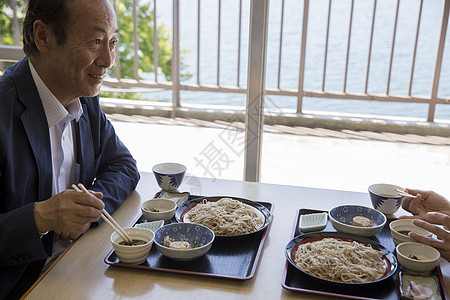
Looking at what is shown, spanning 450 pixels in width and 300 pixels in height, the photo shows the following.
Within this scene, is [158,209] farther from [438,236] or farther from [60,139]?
[438,236]

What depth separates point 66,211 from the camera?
43.8 inches

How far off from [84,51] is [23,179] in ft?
1.43

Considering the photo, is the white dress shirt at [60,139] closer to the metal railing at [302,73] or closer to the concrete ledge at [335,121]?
the metal railing at [302,73]

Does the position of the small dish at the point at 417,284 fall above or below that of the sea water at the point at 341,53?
below

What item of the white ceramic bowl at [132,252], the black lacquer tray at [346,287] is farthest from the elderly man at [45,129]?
the black lacquer tray at [346,287]

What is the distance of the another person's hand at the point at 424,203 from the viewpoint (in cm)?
139

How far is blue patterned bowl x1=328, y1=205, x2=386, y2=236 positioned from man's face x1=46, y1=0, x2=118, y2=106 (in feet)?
2.92

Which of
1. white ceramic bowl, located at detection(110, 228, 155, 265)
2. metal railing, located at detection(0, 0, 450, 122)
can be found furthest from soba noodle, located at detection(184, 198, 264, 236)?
metal railing, located at detection(0, 0, 450, 122)

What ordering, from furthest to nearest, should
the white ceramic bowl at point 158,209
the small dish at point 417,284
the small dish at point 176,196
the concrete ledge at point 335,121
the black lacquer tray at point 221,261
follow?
the concrete ledge at point 335,121 < the small dish at point 176,196 < the white ceramic bowl at point 158,209 < the black lacquer tray at point 221,261 < the small dish at point 417,284

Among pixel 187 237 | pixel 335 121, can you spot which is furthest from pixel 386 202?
pixel 335 121

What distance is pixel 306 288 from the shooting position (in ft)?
3.42

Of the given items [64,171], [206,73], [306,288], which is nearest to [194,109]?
[206,73]

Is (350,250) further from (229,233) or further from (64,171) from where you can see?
(64,171)

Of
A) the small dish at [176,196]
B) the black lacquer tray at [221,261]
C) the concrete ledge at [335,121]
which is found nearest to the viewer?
the black lacquer tray at [221,261]
